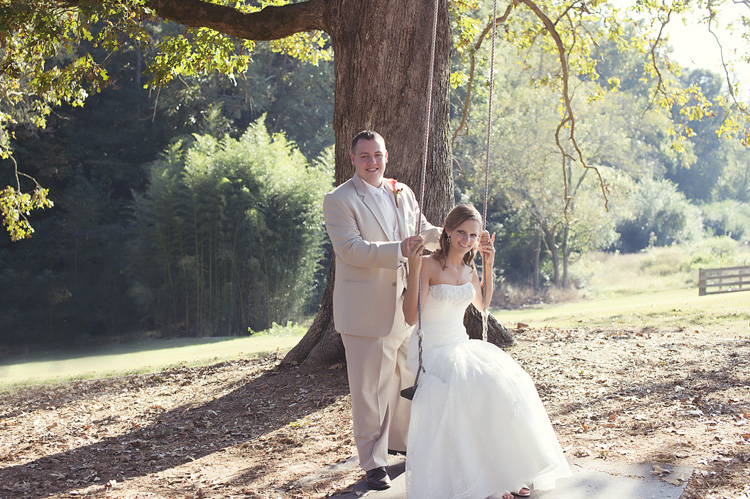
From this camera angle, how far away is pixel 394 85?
18.7 ft

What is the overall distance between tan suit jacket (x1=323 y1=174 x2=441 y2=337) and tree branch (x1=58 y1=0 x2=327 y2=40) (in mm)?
→ 3070

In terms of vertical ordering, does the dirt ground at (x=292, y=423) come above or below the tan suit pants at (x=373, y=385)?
below

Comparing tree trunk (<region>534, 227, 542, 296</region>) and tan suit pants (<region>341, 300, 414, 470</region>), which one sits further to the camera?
tree trunk (<region>534, 227, 542, 296</region>)

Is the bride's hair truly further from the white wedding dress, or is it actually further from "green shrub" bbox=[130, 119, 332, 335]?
"green shrub" bbox=[130, 119, 332, 335]

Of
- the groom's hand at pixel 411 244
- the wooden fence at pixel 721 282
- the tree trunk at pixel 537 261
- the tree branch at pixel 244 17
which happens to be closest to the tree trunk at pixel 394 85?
the tree branch at pixel 244 17

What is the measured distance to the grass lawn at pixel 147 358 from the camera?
29.4 ft

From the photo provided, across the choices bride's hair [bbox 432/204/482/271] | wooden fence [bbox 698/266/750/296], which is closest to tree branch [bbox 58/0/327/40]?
bride's hair [bbox 432/204/482/271]

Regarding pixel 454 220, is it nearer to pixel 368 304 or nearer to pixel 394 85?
pixel 368 304

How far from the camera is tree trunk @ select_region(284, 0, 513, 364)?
5695 mm

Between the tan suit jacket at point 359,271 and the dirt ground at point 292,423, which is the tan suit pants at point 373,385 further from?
the dirt ground at point 292,423

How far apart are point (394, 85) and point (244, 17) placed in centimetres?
162

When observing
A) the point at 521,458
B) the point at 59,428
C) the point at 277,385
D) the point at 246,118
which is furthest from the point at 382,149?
the point at 246,118

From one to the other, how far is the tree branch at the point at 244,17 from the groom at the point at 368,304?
3.01 meters

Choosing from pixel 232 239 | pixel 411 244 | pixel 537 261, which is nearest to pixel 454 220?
pixel 411 244
